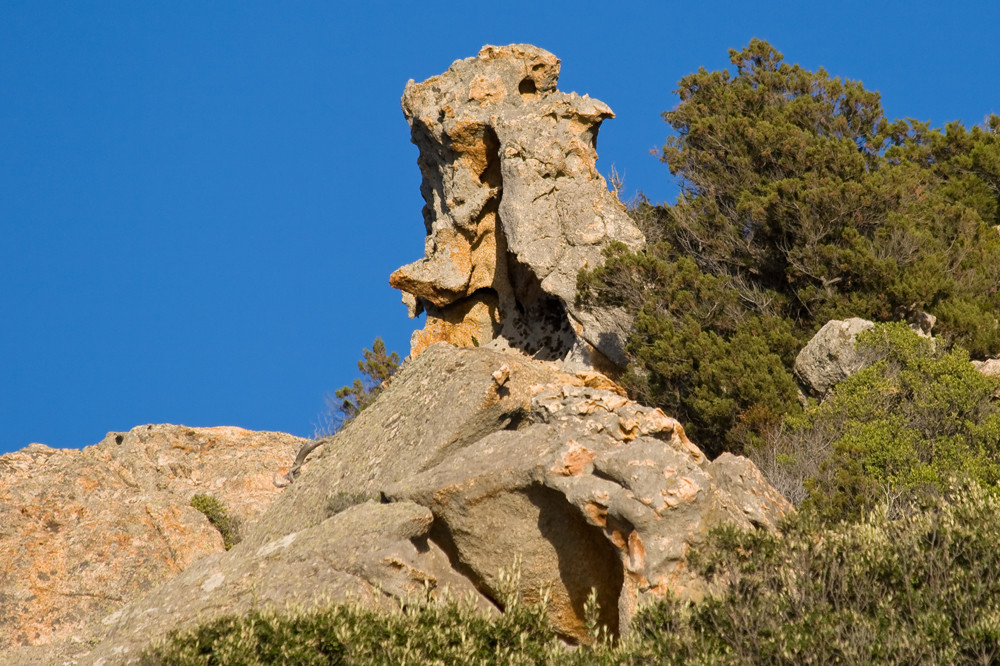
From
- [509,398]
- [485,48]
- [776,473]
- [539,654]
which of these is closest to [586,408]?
[509,398]

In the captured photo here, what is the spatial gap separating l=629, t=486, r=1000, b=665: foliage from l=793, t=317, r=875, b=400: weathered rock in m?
10.6

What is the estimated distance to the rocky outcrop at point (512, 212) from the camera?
33.5 meters

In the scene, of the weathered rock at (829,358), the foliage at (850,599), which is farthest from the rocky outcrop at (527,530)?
the weathered rock at (829,358)

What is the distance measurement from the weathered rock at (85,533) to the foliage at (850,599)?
10.6 meters

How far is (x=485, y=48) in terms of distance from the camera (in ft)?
118

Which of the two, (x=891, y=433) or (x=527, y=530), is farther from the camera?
(x=891, y=433)

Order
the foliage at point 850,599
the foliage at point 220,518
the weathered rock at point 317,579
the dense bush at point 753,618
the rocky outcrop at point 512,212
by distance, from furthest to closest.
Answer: the rocky outcrop at point 512,212 → the foliage at point 220,518 → the weathered rock at point 317,579 → the dense bush at point 753,618 → the foliage at point 850,599

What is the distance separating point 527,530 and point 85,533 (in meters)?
10.4

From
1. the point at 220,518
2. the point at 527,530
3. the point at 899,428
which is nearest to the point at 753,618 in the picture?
the point at 527,530

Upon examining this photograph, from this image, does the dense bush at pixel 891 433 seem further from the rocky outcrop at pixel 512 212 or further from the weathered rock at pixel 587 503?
the rocky outcrop at pixel 512 212

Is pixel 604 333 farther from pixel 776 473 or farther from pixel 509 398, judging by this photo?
pixel 509 398

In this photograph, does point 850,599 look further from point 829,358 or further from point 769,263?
point 769,263

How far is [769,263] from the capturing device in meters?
34.2

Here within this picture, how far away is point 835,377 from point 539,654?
14269 millimetres
